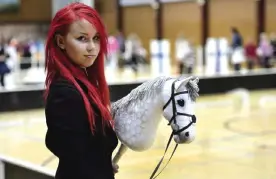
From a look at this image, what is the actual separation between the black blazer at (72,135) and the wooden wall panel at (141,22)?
32.7 meters

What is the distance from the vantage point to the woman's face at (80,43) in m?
2.58

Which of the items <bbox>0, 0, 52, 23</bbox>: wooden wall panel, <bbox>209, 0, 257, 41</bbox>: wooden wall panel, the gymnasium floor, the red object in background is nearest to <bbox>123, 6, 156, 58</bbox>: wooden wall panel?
<bbox>209, 0, 257, 41</bbox>: wooden wall panel

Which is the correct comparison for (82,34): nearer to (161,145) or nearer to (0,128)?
(161,145)

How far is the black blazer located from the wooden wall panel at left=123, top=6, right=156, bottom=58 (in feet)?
107

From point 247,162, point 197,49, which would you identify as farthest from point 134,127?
point 197,49

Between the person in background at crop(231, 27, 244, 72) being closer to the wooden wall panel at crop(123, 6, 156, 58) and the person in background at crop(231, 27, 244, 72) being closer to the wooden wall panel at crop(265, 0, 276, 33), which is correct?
the wooden wall panel at crop(265, 0, 276, 33)

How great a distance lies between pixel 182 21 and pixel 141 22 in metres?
3.99

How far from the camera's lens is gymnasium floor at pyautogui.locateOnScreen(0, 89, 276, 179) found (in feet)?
27.2

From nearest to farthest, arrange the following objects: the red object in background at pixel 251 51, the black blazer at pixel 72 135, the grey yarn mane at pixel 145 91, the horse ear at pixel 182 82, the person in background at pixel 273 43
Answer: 1. the black blazer at pixel 72 135
2. the horse ear at pixel 182 82
3. the grey yarn mane at pixel 145 91
4. the red object in background at pixel 251 51
5. the person in background at pixel 273 43

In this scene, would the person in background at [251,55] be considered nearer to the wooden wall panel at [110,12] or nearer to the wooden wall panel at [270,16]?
the wooden wall panel at [270,16]

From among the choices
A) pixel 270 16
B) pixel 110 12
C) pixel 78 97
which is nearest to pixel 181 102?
pixel 78 97

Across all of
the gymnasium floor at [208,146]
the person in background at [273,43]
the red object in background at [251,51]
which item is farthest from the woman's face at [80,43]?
the person in background at [273,43]

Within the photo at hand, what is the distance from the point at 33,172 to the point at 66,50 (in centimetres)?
296

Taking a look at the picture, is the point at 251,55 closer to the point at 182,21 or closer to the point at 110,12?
A: the point at 182,21
